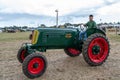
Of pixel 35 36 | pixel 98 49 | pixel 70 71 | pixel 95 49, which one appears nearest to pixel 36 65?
pixel 35 36

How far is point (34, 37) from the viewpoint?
8.07 metres

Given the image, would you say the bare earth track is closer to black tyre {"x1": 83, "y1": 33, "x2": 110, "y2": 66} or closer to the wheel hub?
black tyre {"x1": 83, "y1": 33, "x2": 110, "y2": 66}

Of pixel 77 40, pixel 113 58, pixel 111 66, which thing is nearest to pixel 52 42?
pixel 77 40

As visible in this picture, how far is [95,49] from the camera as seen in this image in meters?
8.69

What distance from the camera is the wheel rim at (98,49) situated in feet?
27.8

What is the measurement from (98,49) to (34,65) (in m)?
2.59

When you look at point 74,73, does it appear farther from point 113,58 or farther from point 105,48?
point 113,58

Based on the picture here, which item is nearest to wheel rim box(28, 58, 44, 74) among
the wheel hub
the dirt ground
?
the dirt ground

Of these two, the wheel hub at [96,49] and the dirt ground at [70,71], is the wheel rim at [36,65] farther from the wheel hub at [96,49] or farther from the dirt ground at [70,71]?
the wheel hub at [96,49]

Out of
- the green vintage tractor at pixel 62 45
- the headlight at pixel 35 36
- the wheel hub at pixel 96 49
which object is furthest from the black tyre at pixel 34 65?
the wheel hub at pixel 96 49

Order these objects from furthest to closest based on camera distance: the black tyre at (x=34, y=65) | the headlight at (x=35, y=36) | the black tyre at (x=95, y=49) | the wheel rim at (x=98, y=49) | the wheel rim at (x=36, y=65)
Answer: the wheel rim at (x=98, y=49)
the black tyre at (x=95, y=49)
the headlight at (x=35, y=36)
the wheel rim at (x=36, y=65)
the black tyre at (x=34, y=65)

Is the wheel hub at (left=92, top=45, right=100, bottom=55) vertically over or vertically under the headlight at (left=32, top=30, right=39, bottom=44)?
under

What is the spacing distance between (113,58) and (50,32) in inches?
133

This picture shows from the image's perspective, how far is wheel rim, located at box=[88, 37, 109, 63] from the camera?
8.48 m
